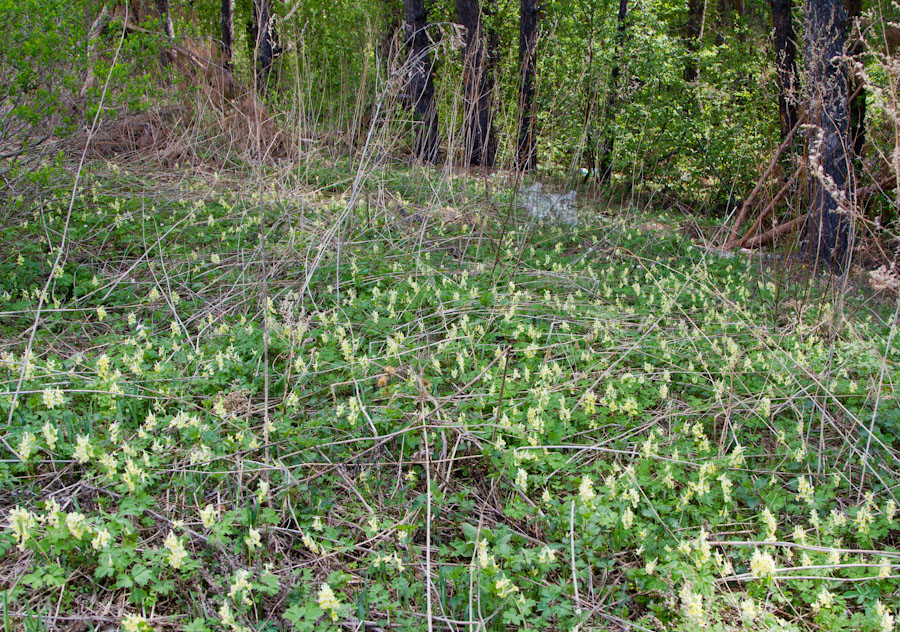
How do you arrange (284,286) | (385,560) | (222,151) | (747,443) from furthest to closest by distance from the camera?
(222,151) < (284,286) < (747,443) < (385,560)

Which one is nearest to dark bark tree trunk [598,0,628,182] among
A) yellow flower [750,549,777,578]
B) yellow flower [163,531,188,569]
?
yellow flower [750,549,777,578]

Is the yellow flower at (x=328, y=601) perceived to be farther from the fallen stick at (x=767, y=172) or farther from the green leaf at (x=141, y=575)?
the fallen stick at (x=767, y=172)

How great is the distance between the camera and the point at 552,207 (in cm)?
698

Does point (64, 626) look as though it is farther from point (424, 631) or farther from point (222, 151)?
point (222, 151)

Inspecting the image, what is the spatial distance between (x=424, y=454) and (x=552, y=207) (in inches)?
176

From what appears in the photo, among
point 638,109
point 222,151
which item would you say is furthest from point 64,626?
point 638,109

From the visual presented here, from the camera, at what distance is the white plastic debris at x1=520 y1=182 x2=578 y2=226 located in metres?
6.96

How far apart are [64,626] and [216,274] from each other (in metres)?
3.09

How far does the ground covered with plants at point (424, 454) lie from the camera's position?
2.29 meters

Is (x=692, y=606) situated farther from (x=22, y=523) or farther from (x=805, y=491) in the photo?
(x=22, y=523)

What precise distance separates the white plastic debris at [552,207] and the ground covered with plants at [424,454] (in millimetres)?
1899

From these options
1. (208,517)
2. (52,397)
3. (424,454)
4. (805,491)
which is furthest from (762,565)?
(52,397)

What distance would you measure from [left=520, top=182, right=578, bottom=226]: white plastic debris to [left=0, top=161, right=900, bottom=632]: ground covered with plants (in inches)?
74.8

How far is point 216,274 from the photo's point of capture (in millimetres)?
4953
